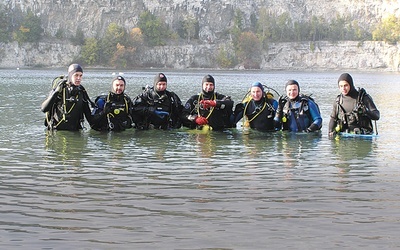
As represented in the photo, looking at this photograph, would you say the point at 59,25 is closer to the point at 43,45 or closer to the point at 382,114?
the point at 43,45

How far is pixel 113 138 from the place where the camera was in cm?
1480

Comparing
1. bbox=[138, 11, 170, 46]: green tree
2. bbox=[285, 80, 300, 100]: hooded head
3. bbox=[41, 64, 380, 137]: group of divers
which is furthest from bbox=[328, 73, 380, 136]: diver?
bbox=[138, 11, 170, 46]: green tree

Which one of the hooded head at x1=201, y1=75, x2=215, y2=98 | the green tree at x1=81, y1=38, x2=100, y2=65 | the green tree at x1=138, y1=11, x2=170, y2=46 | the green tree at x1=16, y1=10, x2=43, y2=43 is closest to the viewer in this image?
the hooded head at x1=201, y1=75, x2=215, y2=98

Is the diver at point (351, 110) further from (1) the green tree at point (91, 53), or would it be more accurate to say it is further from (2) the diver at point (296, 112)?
(1) the green tree at point (91, 53)

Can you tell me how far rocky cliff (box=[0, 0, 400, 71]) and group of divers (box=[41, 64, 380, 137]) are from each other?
135 metres

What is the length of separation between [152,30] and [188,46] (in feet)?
28.4

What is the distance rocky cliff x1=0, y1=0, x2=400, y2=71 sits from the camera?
501 feet

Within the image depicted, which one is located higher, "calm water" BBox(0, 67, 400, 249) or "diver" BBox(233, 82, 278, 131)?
"diver" BBox(233, 82, 278, 131)

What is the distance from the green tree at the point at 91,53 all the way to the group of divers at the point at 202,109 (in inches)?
5261

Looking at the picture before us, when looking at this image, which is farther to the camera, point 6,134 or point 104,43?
point 104,43

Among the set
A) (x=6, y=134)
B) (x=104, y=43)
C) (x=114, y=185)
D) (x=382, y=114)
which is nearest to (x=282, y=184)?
(x=114, y=185)

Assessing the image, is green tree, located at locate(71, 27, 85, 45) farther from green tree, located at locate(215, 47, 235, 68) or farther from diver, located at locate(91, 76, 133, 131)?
diver, located at locate(91, 76, 133, 131)

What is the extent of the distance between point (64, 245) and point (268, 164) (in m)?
5.54

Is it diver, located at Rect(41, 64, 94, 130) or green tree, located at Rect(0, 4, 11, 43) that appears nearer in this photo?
diver, located at Rect(41, 64, 94, 130)
